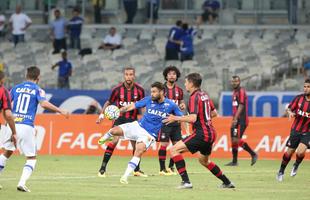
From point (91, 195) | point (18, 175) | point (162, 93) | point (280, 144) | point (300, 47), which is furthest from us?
point (300, 47)

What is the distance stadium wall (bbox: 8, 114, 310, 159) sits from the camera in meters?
30.2

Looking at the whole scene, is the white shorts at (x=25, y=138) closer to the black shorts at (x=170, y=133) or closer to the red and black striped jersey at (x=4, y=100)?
the red and black striped jersey at (x=4, y=100)

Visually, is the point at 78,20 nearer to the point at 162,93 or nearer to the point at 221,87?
the point at 221,87

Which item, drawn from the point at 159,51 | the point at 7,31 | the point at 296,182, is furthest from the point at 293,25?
the point at 296,182

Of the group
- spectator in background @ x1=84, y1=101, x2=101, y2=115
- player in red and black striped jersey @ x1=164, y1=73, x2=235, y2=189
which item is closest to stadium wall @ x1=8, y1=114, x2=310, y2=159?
spectator in background @ x1=84, y1=101, x2=101, y2=115

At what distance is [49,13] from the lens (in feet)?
132

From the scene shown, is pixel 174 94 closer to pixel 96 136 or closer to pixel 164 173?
pixel 164 173

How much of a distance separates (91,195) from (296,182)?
206 inches

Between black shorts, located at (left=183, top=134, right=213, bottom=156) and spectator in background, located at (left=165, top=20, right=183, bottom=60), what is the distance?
1831 centimetres

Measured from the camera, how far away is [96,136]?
30.7 metres

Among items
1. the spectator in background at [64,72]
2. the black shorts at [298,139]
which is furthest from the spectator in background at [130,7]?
the black shorts at [298,139]

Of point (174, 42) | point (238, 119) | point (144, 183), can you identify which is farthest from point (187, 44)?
point (144, 183)

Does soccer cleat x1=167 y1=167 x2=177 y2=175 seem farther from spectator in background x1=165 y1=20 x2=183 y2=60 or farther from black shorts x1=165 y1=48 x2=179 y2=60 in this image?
black shorts x1=165 y1=48 x2=179 y2=60

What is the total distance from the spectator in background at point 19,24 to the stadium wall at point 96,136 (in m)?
8.86
